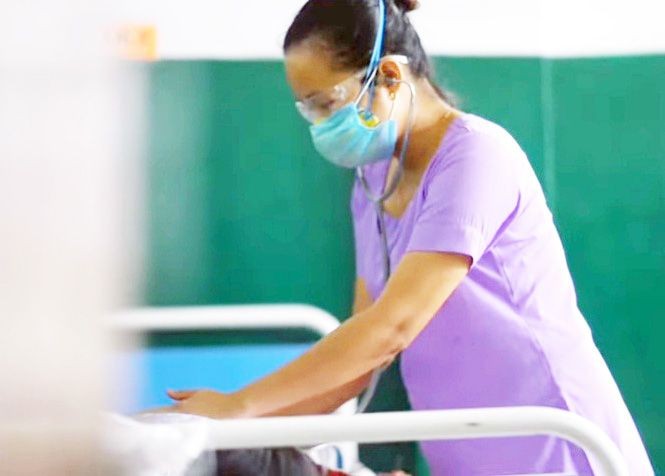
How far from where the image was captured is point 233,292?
1.76 metres

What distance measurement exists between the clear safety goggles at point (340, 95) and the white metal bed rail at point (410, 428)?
494mm

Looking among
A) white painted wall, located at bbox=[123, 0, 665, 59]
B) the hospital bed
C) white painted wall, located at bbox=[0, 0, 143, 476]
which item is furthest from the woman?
white painted wall, located at bbox=[0, 0, 143, 476]

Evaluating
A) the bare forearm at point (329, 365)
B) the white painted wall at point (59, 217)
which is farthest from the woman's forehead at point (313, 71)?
the white painted wall at point (59, 217)

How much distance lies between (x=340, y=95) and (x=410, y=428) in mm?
519

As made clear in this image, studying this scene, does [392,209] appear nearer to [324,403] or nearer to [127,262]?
[324,403]

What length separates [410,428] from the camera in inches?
35.5

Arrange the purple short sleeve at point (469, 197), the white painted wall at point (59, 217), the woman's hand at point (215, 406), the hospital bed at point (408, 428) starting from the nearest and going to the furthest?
the white painted wall at point (59, 217) → the hospital bed at point (408, 428) → the woman's hand at point (215, 406) → the purple short sleeve at point (469, 197)

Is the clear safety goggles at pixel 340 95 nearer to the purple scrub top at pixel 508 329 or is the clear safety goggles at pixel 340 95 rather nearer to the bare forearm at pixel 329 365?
the purple scrub top at pixel 508 329

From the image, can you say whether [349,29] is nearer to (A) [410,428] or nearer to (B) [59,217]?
(A) [410,428]

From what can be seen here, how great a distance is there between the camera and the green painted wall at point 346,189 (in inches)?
67.7

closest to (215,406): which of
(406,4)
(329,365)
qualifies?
(329,365)

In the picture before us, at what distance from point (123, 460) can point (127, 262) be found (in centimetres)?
15

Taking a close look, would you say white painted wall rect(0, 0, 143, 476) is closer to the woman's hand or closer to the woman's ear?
the woman's hand

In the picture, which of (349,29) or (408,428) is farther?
(349,29)
